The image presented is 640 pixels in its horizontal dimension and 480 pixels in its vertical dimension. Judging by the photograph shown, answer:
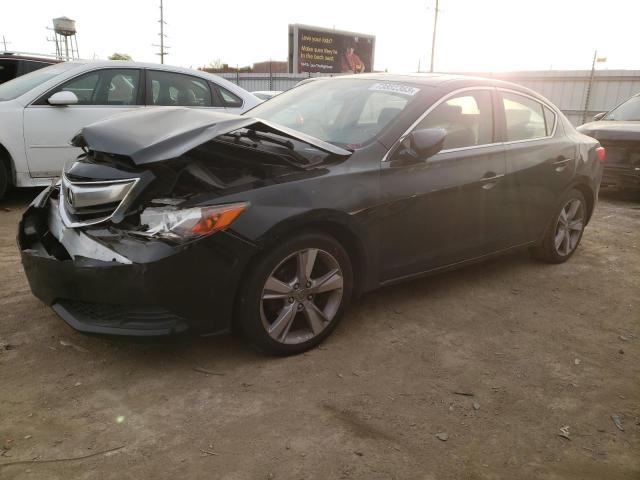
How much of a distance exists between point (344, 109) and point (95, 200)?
70.5 inches

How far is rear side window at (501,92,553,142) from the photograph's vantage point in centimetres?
414

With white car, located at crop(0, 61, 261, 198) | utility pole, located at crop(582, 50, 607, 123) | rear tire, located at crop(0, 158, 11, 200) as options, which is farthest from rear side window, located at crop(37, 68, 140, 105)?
utility pole, located at crop(582, 50, 607, 123)

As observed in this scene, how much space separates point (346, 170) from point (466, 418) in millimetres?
1473

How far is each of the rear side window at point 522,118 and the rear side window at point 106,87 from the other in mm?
4183

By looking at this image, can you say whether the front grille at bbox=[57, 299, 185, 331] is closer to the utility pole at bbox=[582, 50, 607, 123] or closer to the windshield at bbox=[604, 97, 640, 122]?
the windshield at bbox=[604, 97, 640, 122]

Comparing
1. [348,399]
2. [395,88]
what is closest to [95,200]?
[348,399]

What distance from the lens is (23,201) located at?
21.0 feet

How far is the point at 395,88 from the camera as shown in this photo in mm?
3754

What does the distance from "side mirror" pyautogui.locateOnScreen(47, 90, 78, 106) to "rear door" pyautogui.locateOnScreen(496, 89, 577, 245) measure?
4369 millimetres

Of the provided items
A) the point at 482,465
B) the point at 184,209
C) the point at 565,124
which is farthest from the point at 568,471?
the point at 565,124

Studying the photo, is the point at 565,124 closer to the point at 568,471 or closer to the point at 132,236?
the point at 568,471

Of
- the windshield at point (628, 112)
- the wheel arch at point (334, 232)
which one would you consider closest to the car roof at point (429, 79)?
the wheel arch at point (334, 232)

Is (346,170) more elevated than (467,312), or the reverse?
(346,170)

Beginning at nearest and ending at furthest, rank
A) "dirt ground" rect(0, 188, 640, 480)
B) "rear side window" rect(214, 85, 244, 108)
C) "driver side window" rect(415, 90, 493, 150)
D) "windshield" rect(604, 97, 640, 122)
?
"dirt ground" rect(0, 188, 640, 480)
"driver side window" rect(415, 90, 493, 150)
"rear side window" rect(214, 85, 244, 108)
"windshield" rect(604, 97, 640, 122)
